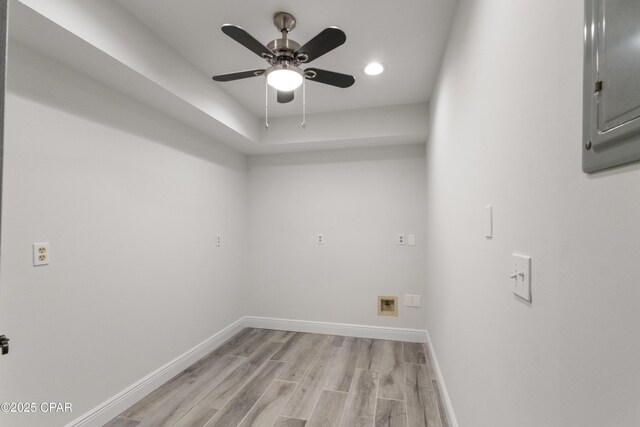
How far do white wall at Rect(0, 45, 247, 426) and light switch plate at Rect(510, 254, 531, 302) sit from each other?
2181mm

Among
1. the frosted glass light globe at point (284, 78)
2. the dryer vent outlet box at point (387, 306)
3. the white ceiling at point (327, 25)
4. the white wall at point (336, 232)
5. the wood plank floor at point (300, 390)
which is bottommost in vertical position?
the wood plank floor at point (300, 390)

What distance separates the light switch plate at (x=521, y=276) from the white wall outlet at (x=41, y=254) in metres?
2.18

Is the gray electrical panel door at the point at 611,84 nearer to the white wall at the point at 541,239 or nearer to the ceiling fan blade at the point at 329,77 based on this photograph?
the white wall at the point at 541,239

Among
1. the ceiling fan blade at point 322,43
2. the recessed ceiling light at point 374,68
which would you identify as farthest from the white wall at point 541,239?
the recessed ceiling light at point 374,68

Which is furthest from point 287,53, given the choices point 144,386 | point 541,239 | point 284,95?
point 144,386

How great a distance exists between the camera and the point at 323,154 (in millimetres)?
3646

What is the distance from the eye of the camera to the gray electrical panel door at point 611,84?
420mm

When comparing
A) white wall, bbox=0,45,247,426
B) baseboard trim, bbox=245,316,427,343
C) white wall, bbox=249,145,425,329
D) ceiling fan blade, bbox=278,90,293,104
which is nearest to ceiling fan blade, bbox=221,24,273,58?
ceiling fan blade, bbox=278,90,293,104

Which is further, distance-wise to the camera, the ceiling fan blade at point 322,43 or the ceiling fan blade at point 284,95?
the ceiling fan blade at point 284,95

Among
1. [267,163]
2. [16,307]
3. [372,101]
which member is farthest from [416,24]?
[16,307]

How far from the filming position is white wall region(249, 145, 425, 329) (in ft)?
11.2

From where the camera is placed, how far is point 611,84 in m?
0.47

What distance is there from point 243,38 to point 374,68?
46.8 inches

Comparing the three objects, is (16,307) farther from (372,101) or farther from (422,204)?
(422,204)
